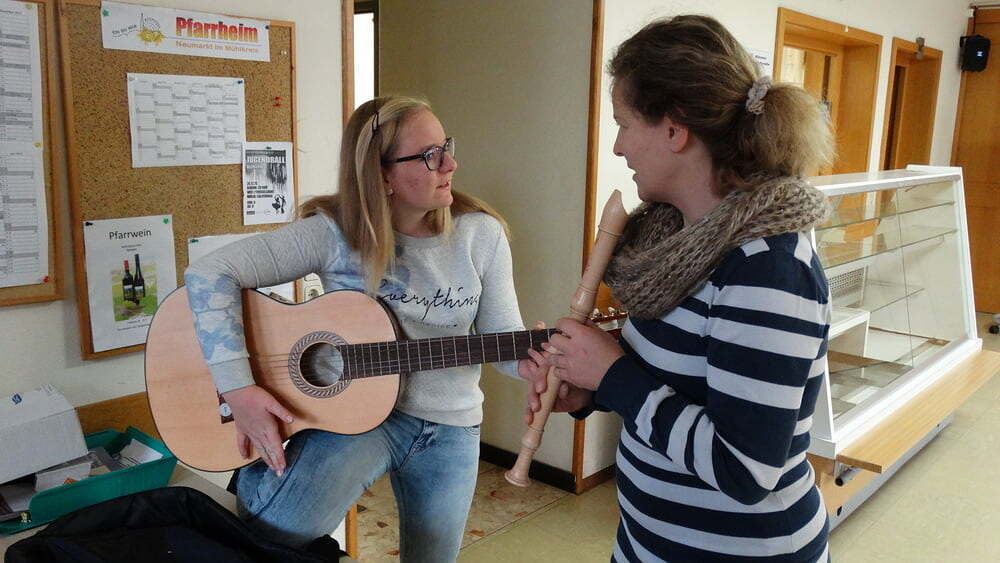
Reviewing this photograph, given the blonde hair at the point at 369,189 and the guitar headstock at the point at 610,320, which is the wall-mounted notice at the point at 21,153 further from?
the guitar headstock at the point at 610,320

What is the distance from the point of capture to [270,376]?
1.73 metres

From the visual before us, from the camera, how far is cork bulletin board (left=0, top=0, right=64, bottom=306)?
177 cm

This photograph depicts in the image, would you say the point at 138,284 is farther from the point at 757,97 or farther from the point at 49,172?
the point at 757,97

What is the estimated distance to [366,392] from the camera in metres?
1.69

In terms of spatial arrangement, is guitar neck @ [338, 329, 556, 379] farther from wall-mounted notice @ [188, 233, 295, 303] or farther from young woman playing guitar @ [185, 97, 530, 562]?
wall-mounted notice @ [188, 233, 295, 303]

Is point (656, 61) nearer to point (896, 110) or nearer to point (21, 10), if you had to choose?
point (21, 10)

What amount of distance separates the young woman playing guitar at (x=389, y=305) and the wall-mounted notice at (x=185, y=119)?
1.73ft

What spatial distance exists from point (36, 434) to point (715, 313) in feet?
4.85

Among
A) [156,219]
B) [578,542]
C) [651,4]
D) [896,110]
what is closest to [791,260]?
[156,219]

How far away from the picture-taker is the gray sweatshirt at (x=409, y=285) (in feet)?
5.31

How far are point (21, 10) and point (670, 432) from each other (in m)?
1.67

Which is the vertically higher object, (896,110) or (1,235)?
(896,110)

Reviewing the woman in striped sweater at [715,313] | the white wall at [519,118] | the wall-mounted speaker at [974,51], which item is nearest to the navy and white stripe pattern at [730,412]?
the woman in striped sweater at [715,313]

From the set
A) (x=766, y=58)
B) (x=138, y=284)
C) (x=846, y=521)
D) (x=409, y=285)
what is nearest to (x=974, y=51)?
(x=766, y=58)
